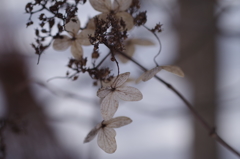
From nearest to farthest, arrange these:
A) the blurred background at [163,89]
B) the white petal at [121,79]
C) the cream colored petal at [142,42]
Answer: the white petal at [121,79] < the cream colored petal at [142,42] < the blurred background at [163,89]

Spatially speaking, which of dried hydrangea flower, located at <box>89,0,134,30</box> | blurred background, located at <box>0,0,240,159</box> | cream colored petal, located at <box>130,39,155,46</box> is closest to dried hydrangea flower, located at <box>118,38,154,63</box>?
cream colored petal, located at <box>130,39,155,46</box>

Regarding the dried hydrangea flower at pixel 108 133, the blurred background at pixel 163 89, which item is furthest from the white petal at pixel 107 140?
the blurred background at pixel 163 89

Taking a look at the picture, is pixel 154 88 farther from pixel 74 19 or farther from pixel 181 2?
pixel 74 19

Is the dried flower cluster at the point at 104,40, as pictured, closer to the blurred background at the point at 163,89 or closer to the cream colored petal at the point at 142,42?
the cream colored petal at the point at 142,42

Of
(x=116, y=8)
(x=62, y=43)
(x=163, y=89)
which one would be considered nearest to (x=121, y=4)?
(x=116, y=8)

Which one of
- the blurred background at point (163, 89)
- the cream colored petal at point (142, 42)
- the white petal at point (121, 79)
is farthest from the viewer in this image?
the blurred background at point (163, 89)

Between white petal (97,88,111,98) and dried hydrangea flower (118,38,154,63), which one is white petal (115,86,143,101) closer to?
white petal (97,88,111,98)
